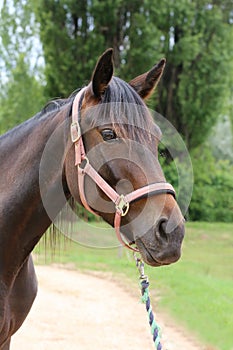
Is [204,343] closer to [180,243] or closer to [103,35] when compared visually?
[180,243]

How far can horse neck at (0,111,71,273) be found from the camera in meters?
2.65

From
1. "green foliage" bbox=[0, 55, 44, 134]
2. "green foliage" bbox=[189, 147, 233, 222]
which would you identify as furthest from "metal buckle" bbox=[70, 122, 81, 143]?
"green foliage" bbox=[189, 147, 233, 222]

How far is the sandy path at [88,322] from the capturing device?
558 cm

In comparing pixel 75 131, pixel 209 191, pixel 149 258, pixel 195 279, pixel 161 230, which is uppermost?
pixel 75 131

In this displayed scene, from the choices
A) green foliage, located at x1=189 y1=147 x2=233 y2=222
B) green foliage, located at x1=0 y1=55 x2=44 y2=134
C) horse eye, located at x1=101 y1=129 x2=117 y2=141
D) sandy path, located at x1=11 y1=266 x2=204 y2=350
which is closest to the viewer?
horse eye, located at x1=101 y1=129 x2=117 y2=141

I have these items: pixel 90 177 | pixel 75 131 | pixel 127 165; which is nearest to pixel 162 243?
pixel 127 165

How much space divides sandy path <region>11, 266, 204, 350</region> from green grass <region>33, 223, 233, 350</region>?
1.14 ft

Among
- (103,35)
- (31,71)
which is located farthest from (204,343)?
(31,71)

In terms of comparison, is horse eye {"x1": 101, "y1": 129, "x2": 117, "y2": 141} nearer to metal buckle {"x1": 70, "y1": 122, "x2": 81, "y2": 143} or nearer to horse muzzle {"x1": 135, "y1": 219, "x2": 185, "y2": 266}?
metal buckle {"x1": 70, "y1": 122, "x2": 81, "y2": 143}

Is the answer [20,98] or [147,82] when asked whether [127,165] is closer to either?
[147,82]

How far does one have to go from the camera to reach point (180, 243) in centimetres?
212

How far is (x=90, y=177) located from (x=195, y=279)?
7.01 metres

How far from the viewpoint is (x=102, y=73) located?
2.39 m

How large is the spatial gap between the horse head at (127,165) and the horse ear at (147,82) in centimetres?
15
